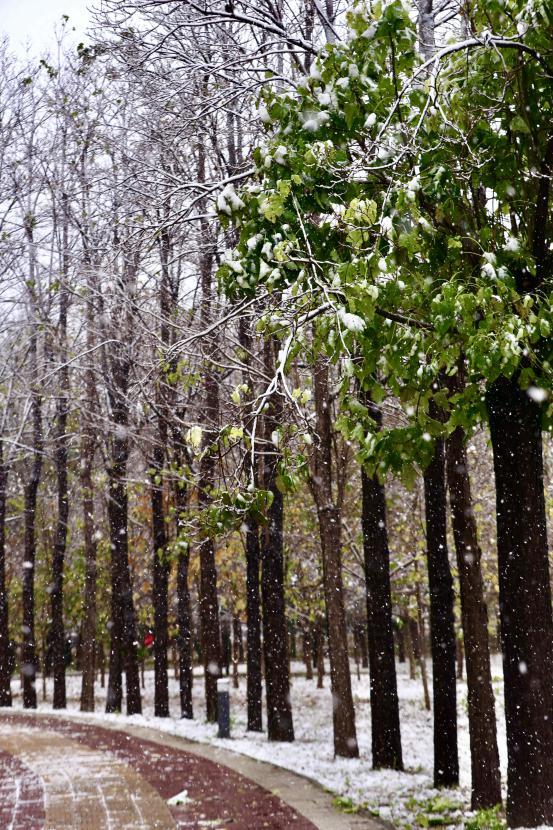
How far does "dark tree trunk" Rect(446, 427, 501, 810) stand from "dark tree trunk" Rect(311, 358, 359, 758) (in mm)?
3281

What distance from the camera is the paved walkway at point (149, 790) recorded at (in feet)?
25.3

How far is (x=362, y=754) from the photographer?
13.7m

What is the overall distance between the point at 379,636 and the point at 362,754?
146 inches

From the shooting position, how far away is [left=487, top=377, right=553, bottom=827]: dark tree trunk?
5.60m

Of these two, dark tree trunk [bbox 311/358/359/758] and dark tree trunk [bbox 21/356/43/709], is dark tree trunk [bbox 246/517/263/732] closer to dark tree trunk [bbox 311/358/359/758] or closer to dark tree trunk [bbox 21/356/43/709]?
dark tree trunk [bbox 311/358/359/758]

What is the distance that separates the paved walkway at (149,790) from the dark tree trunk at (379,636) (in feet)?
5.21

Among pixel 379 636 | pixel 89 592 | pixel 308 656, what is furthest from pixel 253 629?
pixel 308 656

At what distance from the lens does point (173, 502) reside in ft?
60.6

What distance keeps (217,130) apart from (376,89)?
5654mm

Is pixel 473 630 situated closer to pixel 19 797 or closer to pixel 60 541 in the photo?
pixel 19 797

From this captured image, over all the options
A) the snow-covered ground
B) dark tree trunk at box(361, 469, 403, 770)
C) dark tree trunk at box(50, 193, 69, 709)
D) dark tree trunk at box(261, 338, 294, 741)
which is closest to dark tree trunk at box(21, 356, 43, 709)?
dark tree trunk at box(50, 193, 69, 709)

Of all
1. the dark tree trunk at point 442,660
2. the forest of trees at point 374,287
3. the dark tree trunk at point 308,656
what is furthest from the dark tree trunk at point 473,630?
the dark tree trunk at point 308,656

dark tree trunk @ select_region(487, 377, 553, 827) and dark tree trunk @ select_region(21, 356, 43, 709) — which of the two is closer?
dark tree trunk @ select_region(487, 377, 553, 827)

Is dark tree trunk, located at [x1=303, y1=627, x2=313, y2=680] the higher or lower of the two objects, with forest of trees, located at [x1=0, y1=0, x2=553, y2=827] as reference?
lower
